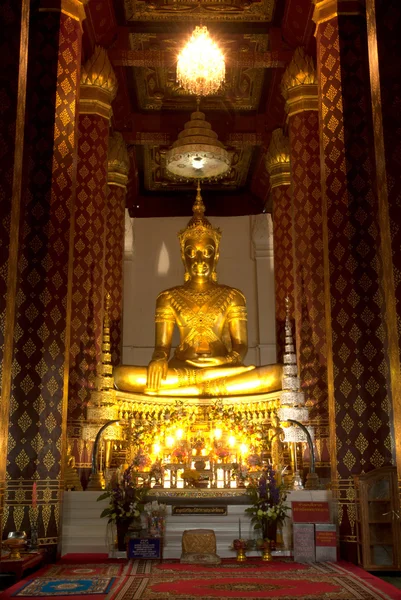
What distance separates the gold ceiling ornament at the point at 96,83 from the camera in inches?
348

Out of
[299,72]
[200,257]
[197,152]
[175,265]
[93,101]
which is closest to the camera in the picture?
[93,101]

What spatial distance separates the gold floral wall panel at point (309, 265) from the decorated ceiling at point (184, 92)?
1.26 meters

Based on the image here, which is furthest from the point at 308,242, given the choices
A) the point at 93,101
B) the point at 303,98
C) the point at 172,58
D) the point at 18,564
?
the point at 18,564

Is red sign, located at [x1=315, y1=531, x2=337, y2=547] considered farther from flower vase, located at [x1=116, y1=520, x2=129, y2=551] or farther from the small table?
the small table

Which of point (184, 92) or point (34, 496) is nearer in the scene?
point (34, 496)

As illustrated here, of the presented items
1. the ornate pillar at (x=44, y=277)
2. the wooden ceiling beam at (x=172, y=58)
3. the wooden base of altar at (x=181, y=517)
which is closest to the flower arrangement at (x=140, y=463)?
the wooden base of altar at (x=181, y=517)

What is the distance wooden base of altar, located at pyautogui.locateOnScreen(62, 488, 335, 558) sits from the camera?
5.95 meters

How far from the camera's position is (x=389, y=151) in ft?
16.5

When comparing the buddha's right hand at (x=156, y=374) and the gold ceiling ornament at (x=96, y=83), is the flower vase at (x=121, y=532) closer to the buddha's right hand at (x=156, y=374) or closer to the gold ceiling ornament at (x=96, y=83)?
the buddha's right hand at (x=156, y=374)

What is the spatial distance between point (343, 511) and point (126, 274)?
7866mm

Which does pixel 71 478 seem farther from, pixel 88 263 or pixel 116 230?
pixel 116 230

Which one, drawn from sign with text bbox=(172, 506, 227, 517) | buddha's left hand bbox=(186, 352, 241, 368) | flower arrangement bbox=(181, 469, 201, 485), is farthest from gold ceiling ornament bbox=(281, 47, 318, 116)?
sign with text bbox=(172, 506, 227, 517)

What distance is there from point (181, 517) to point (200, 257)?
502 cm

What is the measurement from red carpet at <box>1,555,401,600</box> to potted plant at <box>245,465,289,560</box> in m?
0.32
